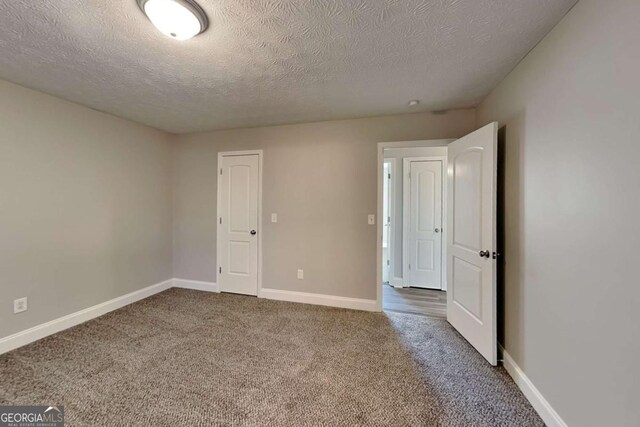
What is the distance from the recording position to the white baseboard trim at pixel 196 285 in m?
3.72

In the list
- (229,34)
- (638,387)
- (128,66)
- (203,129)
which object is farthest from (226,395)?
(203,129)

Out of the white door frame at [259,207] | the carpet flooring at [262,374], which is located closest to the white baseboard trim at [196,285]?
the white door frame at [259,207]

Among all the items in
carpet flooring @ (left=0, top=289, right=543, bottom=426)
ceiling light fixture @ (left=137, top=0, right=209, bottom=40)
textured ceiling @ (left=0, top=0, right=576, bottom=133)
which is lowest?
carpet flooring @ (left=0, top=289, right=543, bottom=426)

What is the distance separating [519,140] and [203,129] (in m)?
3.60

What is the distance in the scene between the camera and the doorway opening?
13.2 ft

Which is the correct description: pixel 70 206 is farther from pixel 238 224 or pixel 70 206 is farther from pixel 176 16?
pixel 176 16

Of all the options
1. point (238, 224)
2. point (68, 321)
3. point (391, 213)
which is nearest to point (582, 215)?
point (391, 213)

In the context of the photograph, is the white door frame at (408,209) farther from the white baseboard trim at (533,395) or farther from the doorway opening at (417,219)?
the white baseboard trim at (533,395)

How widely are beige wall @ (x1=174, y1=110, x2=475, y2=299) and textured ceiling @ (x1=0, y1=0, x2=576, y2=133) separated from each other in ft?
1.45

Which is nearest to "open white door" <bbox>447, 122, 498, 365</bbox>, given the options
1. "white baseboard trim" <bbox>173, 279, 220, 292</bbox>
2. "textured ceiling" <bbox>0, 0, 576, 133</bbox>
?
"textured ceiling" <bbox>0, 0, 576, 133</bbox>

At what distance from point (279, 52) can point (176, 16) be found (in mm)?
622

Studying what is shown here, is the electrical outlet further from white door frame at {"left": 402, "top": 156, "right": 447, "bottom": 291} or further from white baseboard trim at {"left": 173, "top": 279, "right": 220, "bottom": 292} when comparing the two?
white door frame at {"left": 402, "top": 156, "right": 447, "bottom": 291}

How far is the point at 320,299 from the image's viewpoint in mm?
3266

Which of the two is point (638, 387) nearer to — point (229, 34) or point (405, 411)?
point (405, 411)
